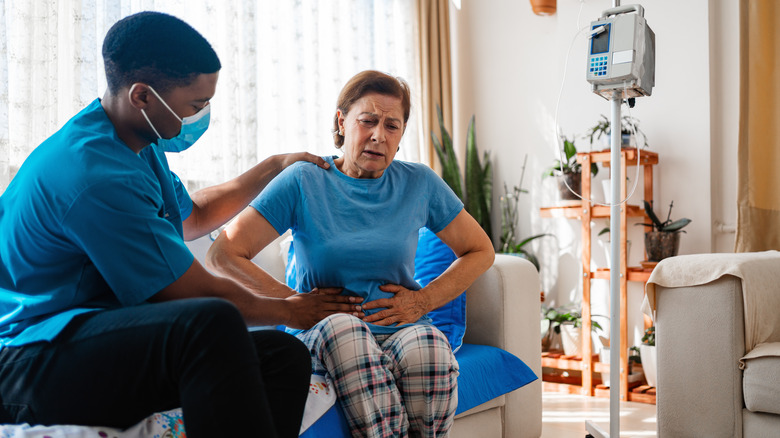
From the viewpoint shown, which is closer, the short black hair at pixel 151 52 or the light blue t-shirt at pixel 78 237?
the light blue t-shirt at pixel 78 237

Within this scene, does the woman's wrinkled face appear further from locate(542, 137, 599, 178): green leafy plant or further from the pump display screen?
locate(542, 137, 599, 178): green leafy plant

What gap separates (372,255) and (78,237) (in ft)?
2.52

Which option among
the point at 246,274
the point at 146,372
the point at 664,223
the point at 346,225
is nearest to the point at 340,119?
the point at 346,225

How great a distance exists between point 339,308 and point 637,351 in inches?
80.3

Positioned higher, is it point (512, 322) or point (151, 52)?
point (151, 52)

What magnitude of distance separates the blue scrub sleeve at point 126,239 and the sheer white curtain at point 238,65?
50.9 inches

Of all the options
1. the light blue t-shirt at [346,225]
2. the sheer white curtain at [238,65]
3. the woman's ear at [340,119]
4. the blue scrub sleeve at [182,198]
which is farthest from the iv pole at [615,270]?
the sheer white curtain at [238,65]

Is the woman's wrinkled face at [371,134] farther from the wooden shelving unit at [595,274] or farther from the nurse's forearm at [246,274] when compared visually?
the wooden shelving unit at [595,274]

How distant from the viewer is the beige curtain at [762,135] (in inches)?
109

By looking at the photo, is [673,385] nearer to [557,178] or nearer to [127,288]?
[557,178]

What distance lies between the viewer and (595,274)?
2975 mm

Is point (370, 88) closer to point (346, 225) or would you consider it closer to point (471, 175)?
point (346, 225)

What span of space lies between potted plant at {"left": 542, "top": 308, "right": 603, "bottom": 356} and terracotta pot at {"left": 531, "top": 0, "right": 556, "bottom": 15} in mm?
1619

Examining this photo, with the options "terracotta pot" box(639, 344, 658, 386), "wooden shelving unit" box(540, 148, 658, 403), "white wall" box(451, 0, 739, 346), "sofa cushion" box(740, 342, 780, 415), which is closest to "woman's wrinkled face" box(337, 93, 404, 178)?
"white wall" box(451, 0, 739, 346)
